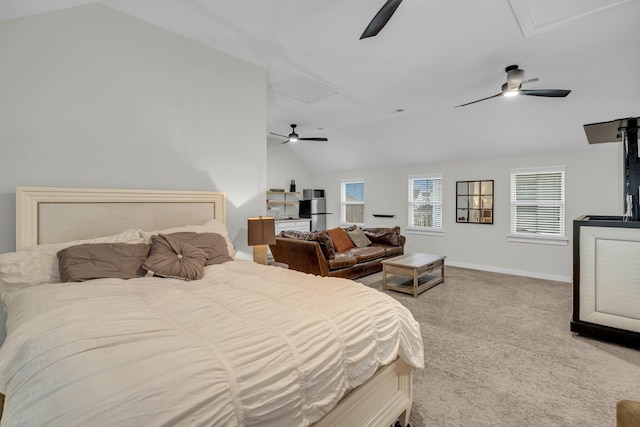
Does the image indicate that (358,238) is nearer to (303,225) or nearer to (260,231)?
(303,225)

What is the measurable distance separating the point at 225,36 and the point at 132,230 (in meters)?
2.05

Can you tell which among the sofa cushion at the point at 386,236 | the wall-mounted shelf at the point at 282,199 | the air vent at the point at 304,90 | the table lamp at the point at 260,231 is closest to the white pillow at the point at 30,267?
the table lamp at the point at 260,231

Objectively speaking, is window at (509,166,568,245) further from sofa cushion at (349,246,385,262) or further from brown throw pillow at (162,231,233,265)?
brown throw pillow at (162,231,233,265)

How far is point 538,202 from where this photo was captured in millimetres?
5441

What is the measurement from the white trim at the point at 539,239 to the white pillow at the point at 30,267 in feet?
20.9

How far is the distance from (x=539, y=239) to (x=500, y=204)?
875mm

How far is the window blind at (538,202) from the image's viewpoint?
17.3 feet

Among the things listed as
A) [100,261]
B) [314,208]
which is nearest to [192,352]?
[100,261]

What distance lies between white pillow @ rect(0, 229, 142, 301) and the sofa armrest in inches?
104

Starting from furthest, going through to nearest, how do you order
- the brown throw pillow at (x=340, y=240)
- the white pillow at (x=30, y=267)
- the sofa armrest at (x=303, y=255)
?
the brown throw pillow at (x=340, y=240)
the sofa armrest at (x=303, y=255)
the white pillow at (x=30, y=267)

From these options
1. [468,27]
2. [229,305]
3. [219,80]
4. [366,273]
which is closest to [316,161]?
[366,273]

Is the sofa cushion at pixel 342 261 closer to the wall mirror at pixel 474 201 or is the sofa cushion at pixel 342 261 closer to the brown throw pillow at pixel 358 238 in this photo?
the brown throw pillow at pixel 358 238

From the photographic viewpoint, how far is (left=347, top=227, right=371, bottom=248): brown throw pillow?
583 centimetres

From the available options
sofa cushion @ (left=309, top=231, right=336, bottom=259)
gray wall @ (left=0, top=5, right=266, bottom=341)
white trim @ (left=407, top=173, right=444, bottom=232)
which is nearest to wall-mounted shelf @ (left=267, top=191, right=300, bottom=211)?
white trim @ (left=407, top=173, right=444, bottom=232)
